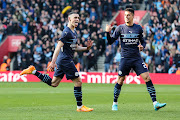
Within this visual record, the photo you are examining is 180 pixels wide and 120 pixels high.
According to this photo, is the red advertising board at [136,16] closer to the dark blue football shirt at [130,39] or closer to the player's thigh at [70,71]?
the dark blue football shirt at [130,39]

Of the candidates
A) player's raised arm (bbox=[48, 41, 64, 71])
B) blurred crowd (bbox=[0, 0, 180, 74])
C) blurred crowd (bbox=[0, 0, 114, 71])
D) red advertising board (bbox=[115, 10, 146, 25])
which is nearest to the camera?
player's raised arm (bbox=[48, 41, 64, 71])

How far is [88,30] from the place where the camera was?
31062 mm

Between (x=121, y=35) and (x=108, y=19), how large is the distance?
21.6 meters

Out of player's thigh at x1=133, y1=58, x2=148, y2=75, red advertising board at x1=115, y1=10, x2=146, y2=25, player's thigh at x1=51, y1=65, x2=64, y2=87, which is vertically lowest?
red advertising board at x1=115, y1=10, x2=146, y2=25

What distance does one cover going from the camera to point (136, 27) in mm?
12250

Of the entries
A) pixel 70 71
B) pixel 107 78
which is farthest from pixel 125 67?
pixel 107 78

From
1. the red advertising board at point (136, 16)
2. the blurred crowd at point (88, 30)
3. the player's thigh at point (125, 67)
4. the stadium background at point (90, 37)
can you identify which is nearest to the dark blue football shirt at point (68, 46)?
the player's thigh at point (125, 67)

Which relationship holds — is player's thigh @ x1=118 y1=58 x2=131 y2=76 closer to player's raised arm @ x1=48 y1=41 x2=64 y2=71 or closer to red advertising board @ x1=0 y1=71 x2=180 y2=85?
player's raised arm @ x1=48 y1=41 x2=64 y2=71

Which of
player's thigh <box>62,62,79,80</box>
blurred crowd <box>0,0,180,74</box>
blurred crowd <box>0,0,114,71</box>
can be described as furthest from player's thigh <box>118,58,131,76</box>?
blurred crowd <box>0,0,114,71</box>

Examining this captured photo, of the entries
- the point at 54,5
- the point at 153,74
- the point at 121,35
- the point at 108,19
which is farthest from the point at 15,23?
the point at 121,35

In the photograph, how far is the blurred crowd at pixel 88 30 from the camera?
28.8 m

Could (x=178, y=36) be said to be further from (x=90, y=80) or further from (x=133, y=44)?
(x=133, y=44)

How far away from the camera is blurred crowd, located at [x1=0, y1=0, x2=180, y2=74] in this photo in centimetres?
2884

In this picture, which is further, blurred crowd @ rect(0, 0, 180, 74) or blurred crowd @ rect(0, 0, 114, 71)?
blurred crowd @ rect(0, 0, 114, 71)
